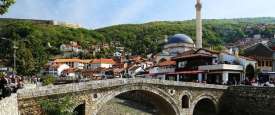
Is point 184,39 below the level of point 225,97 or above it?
above

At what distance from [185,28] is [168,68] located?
130 meters

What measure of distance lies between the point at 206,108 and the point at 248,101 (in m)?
4.67

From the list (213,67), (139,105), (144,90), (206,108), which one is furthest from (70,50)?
(144,90)

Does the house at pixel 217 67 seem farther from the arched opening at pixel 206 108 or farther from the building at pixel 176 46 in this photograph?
the building at pixel 176 46

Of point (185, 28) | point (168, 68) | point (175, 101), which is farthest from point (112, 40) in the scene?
point (175, 101)

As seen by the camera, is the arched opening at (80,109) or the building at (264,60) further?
the building at (264,60)

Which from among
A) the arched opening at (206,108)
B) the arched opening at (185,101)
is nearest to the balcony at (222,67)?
the arched opening at (206,108)

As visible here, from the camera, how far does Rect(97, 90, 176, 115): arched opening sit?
36.0 meters

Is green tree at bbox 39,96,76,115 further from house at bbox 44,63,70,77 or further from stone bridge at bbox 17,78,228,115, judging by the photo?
house at bbox 44,63,70,77

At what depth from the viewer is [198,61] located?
52.7m

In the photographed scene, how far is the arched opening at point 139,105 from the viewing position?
Answer: 1416 inches

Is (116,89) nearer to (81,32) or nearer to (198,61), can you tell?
(198,61)

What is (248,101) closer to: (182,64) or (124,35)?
(182,64)

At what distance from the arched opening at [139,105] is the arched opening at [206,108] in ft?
13.8
